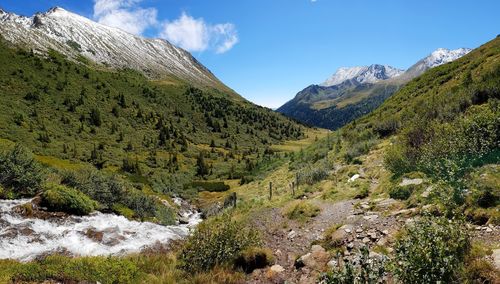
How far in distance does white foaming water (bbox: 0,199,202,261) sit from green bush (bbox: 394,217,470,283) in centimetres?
1048

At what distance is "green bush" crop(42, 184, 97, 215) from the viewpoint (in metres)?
22.0

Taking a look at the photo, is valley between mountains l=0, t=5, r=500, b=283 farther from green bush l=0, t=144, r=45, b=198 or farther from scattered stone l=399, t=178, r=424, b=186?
scattered stone l=399, t=178, r=424, b=186

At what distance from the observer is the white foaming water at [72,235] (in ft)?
55.6

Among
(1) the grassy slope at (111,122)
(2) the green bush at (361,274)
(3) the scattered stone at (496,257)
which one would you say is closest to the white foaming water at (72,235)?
(2) the green bush at (361,274)

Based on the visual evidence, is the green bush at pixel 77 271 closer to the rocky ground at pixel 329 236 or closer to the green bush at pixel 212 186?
the rocky ground at pixel 329 236

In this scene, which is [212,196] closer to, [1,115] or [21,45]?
[1,115]

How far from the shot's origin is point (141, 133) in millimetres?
120250

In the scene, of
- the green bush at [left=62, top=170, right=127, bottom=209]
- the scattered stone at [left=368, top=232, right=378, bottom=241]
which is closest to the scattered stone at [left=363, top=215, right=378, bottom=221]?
the scattered stone at [left=368, top=232, right=378, bottom=241]

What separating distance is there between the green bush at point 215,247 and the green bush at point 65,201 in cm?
1145

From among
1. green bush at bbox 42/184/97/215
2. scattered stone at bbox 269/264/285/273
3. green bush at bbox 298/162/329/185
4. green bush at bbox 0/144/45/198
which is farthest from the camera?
green bush at bbox 298/162/329/185

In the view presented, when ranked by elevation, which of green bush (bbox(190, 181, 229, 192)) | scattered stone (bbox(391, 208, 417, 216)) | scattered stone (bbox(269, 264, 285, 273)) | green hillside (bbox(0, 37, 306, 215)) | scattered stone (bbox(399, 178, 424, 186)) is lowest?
green bush (bbox(190, 181, 229, 192))

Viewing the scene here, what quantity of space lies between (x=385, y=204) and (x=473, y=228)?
610cm

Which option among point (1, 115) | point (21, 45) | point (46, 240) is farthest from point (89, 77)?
point (46, 240)

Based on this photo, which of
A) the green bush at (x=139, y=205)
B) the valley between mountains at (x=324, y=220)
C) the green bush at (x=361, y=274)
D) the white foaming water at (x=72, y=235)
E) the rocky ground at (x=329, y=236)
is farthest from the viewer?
the green bush at (x=139, y=205)
